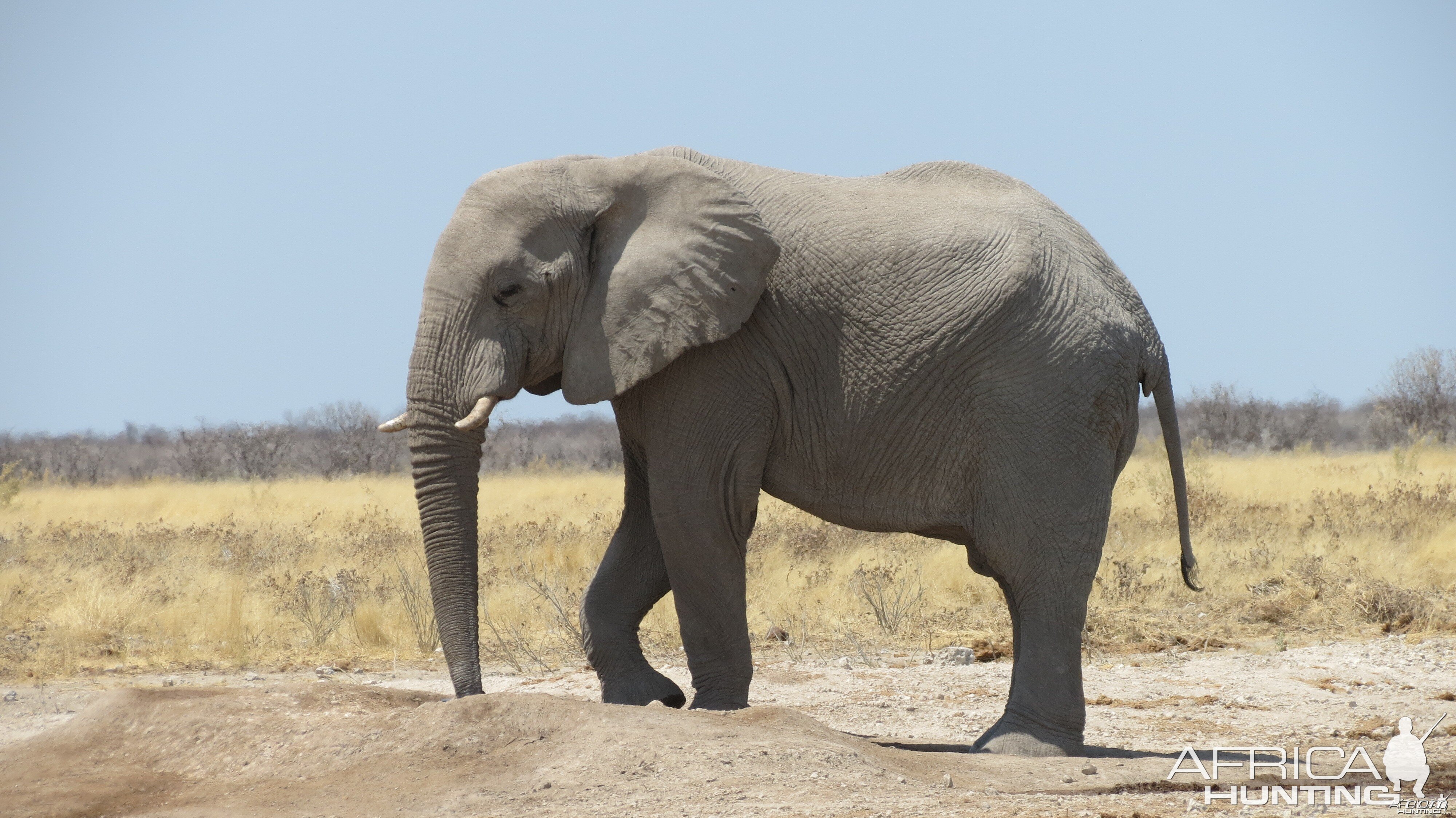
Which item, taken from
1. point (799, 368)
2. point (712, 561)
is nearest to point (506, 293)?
point (799, 368)

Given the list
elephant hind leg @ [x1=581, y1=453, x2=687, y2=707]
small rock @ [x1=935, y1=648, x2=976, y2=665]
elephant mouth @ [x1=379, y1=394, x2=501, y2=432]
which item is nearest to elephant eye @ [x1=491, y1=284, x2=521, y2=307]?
elephant mouth @ [x1=379, y1=394, x2=501, y2=432]

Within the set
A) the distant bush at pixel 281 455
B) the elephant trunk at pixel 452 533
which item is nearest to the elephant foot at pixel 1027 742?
the elephant trunk at pixel 452 533

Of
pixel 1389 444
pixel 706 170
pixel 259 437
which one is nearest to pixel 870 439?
pixel 706 170

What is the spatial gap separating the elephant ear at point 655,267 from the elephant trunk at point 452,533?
0.60 m

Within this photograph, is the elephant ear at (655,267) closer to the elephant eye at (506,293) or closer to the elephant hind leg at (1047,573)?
the elephant eye at (506,293)

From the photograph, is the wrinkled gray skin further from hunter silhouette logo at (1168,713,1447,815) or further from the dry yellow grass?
the dry yellow grass

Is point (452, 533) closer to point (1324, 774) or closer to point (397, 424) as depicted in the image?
point (397, 424)

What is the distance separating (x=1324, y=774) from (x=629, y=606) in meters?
3.43

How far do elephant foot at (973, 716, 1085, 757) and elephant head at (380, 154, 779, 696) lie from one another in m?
2.25

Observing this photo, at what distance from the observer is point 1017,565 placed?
657 centimetres

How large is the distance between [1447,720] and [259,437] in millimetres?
35694

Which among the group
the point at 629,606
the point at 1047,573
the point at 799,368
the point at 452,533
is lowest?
the point at 629,606

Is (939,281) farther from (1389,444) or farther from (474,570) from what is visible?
(1389,444)

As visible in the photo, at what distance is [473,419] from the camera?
6289 millimetres
